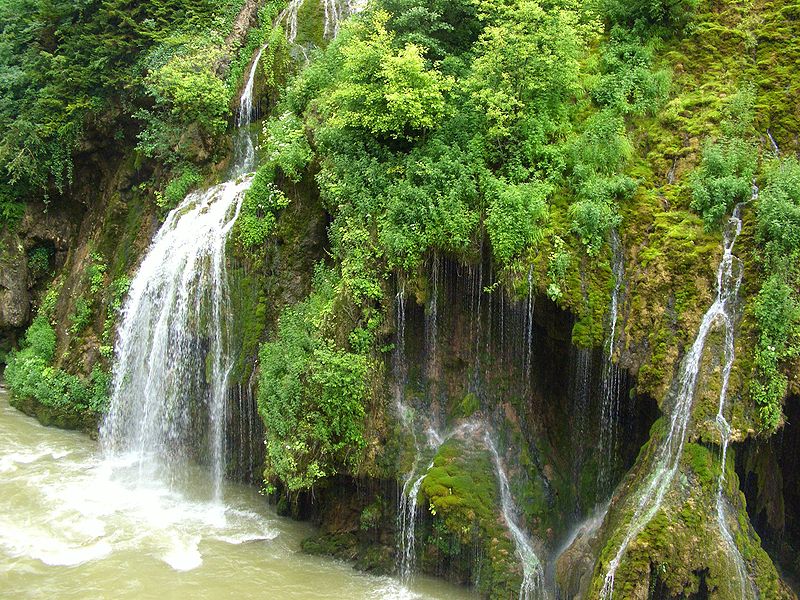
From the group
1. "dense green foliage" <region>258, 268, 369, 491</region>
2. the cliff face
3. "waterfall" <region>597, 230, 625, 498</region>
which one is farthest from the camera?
"dense green foliage" <region>258, 268, 369, 491</region>

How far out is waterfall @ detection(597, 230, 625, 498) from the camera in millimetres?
8336

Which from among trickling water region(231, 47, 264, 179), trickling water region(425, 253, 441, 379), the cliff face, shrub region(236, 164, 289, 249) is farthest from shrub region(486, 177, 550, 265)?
trickling water region(231, 47, 264, 179)

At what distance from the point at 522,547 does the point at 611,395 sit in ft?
7.38

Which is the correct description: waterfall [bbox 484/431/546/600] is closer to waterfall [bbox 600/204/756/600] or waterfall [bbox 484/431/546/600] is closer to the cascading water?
A: waterfall [bbox 600/204/756/600]

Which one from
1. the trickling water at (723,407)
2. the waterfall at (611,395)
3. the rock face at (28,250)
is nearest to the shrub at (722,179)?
the trickling water at (723,407)

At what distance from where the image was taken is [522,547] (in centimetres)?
850

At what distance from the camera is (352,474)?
945 cm

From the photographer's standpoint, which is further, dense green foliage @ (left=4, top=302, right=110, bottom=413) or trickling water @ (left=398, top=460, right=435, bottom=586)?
dense green foliage @ (left=4, top=302, right=110, bottom=413)

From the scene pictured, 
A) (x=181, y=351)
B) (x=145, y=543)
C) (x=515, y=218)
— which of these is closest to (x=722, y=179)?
(x=515, y=218)

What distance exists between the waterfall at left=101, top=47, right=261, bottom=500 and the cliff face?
0.39 m

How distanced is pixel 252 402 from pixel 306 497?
70.9 inches

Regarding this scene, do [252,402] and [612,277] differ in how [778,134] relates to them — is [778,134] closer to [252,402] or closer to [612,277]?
[612,277]

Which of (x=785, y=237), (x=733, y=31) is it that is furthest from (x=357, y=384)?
(x=733, y=31)

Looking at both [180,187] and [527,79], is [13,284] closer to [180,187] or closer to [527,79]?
[180,187]
